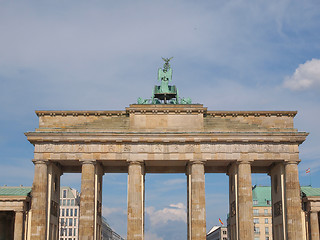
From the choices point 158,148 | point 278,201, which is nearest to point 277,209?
point 278,201

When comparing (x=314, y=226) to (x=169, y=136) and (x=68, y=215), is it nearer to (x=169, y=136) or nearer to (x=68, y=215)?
(x=169, y=136)

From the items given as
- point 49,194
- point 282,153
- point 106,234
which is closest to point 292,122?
point 282,153

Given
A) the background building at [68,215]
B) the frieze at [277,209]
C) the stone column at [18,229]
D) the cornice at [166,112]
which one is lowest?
the stone column at [18,229]

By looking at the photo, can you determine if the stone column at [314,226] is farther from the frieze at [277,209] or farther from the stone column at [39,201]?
the stone column at [39,201]

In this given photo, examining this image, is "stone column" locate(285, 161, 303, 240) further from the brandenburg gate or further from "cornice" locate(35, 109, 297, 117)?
"cornice" locate(35, 109, 297, 117)

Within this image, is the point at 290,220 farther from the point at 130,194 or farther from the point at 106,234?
the point at 106,234

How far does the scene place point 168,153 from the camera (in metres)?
54.8

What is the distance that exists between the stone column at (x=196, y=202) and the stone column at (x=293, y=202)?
9.60m

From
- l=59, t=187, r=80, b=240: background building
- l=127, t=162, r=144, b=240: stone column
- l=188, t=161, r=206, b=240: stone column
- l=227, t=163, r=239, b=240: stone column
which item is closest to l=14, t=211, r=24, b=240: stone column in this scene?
l=127, t=162, r=144, b=240: stone column

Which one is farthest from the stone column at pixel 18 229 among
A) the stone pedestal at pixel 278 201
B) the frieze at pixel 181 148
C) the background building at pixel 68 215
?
the background building at pixel 68 215

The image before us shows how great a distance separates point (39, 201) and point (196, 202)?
17.8 meters

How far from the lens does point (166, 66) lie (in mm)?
62406

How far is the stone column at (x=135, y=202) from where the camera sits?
171ft

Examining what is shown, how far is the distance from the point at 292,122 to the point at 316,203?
10114mm
